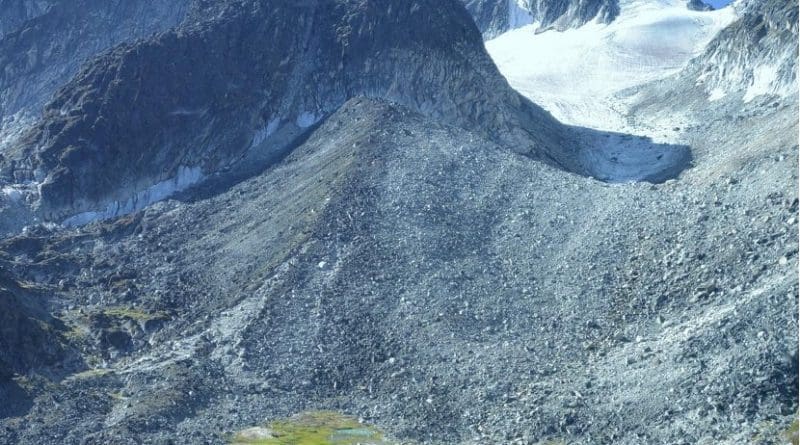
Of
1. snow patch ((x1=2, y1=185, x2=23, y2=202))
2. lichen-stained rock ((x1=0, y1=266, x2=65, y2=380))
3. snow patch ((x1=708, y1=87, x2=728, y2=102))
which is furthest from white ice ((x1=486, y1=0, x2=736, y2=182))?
lichen-stained rock ((x1=0, y1=266, x2=65, y2=380))

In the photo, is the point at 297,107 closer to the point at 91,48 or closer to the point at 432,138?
the point at 432,138

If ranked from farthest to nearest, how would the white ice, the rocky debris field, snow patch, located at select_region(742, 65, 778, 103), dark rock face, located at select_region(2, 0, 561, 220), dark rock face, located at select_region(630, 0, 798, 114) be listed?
the white ice < snow patch, located at select_region(742, 65, 778, 103) < dark rock face, located at select_region(2, 0, 561, 220) < dark rock face, located at select_region(630, 0, 798, 114) < the rocky debris field

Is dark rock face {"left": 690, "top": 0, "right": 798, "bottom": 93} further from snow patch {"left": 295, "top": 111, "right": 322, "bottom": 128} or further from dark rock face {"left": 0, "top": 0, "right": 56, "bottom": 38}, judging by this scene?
dark rock face {"left": 0, "top": 0, "right": 56, "bottom": 38}

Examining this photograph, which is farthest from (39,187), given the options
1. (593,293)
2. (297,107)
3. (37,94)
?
(593,293)

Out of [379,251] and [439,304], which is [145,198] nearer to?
[379,251]

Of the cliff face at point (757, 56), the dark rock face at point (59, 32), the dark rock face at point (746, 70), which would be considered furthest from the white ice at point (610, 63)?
the dark rock face at point (59, 32)

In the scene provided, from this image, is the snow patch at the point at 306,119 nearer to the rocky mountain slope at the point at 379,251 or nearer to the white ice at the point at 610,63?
the rocky mountain slope at the point at 379,251
